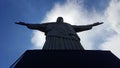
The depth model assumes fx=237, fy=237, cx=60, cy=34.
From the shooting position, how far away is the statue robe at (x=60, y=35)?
373 inches

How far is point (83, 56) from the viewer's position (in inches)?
259

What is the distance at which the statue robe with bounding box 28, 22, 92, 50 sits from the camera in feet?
31.1

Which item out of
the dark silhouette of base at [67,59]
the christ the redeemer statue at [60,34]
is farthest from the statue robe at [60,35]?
the dark silhouette of base at [67,59]

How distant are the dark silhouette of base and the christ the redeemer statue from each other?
2.47 m

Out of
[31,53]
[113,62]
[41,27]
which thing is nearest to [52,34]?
[41,27]

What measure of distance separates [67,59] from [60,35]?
13.7 feet

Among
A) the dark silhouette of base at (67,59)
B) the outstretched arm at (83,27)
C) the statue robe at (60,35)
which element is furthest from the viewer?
the outstretched arm at (83,27)

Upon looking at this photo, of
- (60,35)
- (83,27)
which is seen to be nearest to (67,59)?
(60,35)

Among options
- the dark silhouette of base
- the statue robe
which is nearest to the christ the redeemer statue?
the statue robe

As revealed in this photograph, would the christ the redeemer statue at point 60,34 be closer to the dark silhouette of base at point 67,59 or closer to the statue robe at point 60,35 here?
the statue robe at point 60,35

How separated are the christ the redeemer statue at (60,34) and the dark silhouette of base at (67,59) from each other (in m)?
2.47

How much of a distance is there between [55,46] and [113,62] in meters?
3.46

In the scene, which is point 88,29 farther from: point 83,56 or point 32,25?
point 83,56

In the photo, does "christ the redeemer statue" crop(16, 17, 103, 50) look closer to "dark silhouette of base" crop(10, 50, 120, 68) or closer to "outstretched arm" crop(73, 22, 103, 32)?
"outstretched arm" crop(73, 22, 103, 32)
